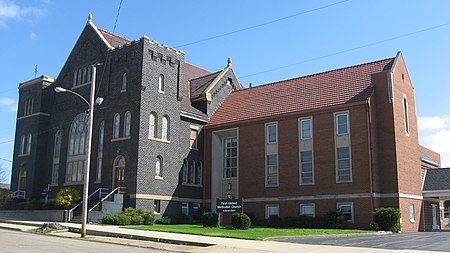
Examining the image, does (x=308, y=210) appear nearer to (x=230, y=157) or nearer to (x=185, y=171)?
(x=230, y=157)

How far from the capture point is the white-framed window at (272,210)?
121 ft

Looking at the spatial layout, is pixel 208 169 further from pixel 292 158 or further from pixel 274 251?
pixel 274 251

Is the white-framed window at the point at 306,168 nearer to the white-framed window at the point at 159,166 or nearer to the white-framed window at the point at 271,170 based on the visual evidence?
the white-framed window at the point at 271,170

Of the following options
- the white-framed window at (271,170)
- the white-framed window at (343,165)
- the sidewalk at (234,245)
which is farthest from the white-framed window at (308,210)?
the sidewalk at (234,245)

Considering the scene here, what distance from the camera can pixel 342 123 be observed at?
A: 34750 millimetres

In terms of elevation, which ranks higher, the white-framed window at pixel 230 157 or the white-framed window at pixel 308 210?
the white-framed window at pixel 230 157

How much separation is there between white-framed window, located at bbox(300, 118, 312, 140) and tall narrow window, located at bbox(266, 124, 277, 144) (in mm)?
2429

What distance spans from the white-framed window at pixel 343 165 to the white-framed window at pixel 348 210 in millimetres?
1690

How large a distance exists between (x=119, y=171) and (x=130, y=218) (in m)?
6.15

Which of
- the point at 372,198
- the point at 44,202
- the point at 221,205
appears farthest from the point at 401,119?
the point at 44,202

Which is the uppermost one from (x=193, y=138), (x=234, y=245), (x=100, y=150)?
(x=193, y=138)

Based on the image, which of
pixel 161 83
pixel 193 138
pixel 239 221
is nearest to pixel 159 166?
pixel 193 138

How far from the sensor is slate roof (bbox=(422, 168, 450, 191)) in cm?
3811

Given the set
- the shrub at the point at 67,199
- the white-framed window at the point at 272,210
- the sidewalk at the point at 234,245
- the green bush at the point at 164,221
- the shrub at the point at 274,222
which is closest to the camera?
the sidewalk at the point at 234,245
